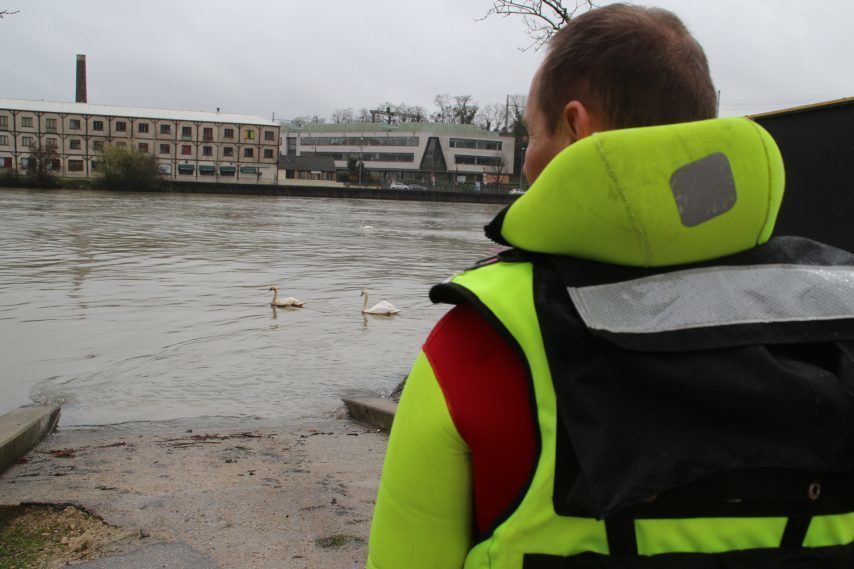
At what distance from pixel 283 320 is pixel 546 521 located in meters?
12.7

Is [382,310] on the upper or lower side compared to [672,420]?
lower

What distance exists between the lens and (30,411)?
22.1 ft

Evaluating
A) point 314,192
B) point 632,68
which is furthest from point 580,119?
point 314,192

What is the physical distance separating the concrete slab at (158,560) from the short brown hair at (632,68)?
2.96m

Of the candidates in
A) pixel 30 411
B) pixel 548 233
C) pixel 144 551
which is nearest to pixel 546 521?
pixel 548 233

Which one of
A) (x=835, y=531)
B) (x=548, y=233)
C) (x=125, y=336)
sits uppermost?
(x=548, y=233)

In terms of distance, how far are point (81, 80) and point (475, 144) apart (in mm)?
59486

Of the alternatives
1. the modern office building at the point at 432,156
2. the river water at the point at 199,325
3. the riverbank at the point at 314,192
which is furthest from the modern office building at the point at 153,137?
the river water at the point at 199,325

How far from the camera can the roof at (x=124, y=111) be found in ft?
317

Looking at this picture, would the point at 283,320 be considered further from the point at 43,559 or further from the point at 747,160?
the point at 747,160

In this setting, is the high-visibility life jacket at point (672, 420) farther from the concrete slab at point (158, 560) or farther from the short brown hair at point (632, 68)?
the concrete slab at point (158, 560)

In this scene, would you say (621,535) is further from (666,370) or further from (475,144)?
(475,144)

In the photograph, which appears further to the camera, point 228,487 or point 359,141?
point 359,141

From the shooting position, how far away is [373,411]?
7.03 m
